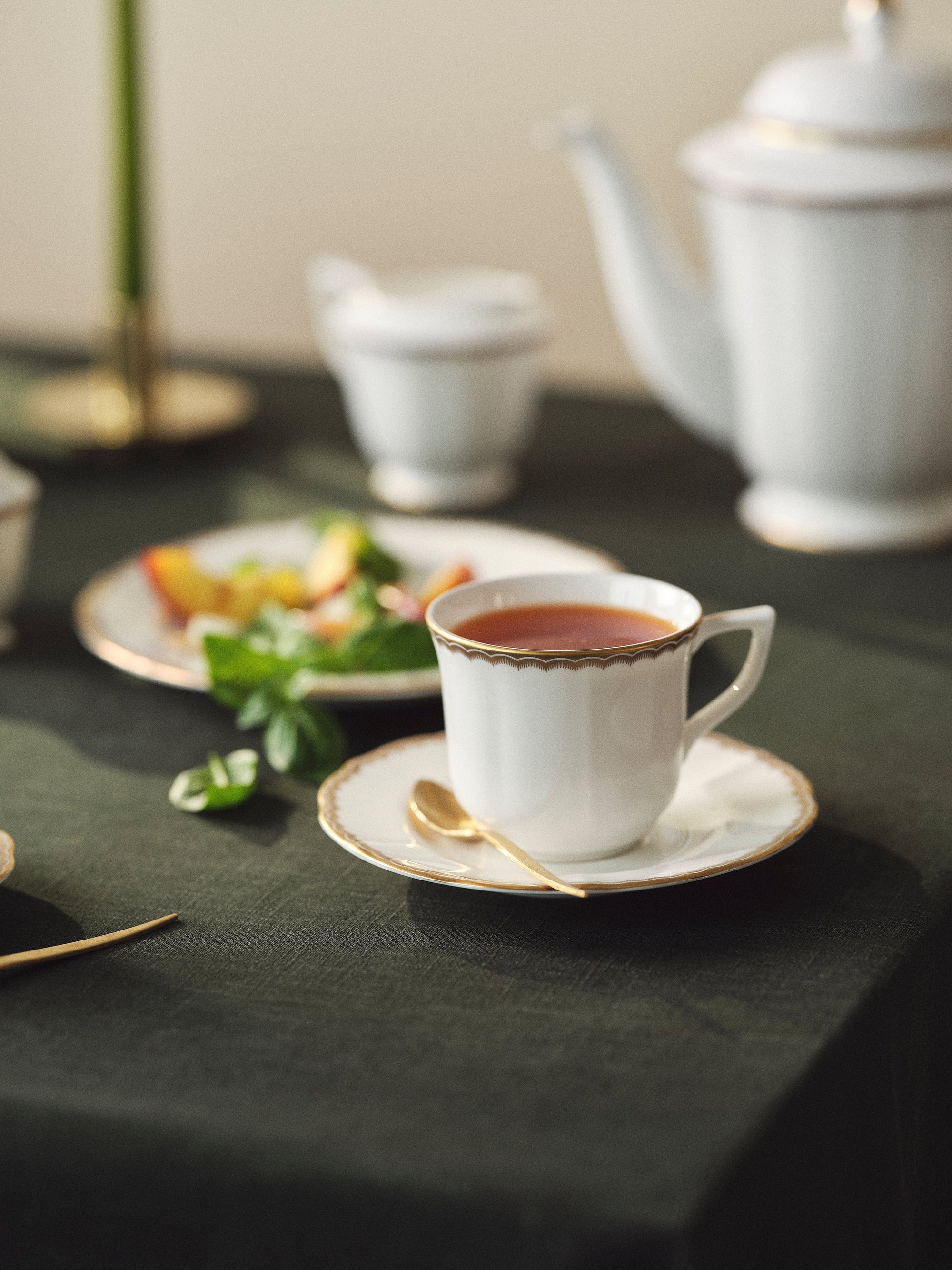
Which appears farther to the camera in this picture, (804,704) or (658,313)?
(658,313)

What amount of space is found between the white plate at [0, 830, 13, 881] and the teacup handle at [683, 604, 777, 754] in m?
0.30

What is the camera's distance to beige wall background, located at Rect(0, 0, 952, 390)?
181 centimetres

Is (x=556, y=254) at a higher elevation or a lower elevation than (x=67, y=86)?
lower

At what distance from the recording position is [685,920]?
0.62 metres

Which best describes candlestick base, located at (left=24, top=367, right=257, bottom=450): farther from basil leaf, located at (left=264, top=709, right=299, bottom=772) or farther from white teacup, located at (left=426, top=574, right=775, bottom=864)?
white teacup, located at (left=426, top=574, right=775, bottom=864)

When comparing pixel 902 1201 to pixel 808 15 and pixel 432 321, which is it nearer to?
pixel 432 321

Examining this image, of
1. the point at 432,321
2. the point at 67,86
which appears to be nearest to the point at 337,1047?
the point at 432,321

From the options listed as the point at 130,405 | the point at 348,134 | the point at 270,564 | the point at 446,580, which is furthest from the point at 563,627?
the point at 348,134

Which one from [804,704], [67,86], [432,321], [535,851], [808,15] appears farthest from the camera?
[67,86]

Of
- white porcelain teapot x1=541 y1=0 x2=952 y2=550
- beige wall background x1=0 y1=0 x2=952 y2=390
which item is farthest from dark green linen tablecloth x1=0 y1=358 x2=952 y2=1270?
beige wall background x1=0 y1=0 x2=952 y2=390

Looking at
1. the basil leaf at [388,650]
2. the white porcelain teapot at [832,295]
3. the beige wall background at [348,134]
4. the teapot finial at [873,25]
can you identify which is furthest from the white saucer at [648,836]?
the beige wall background at [348,134]

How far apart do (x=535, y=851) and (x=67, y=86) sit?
74.3 inches

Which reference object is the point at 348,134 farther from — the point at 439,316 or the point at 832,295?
the point at 832,295

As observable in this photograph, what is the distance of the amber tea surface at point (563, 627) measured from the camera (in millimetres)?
655
